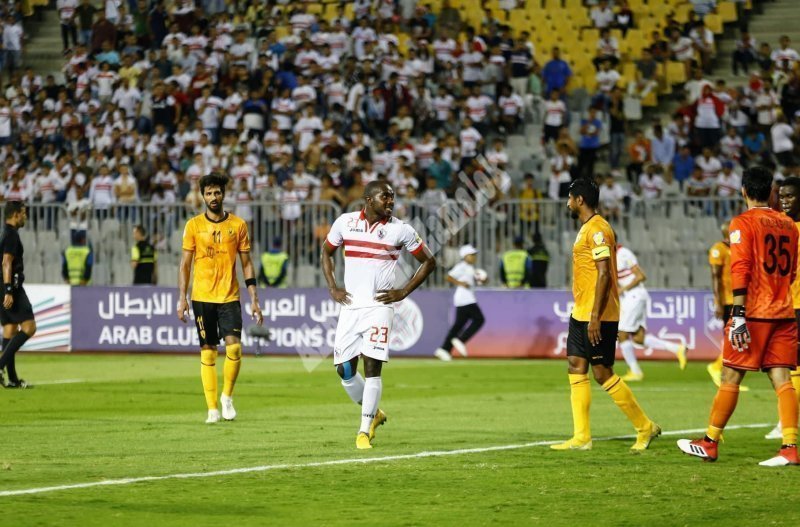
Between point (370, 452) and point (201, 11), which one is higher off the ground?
point (201, 11)

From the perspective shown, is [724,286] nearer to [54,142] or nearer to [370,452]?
[370,452]

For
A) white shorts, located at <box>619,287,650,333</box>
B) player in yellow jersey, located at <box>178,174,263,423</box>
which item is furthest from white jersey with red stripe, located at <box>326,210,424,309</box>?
white shorts, located at <box>619,287,650,333</box>

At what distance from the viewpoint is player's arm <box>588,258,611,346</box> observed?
11.8 metres

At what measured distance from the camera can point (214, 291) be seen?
49.4ft

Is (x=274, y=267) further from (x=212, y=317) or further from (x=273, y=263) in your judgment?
(x=212, y=317)

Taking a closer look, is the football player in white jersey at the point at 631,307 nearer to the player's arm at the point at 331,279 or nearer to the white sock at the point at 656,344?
the white sock at the point at 656,344

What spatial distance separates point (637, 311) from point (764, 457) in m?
10.5

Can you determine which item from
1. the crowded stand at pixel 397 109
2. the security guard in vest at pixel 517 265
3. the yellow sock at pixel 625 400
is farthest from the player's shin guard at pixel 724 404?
Result: the security guard in vest at pixel 517 265

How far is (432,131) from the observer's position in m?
32.0

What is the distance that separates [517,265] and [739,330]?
1589 centimetres

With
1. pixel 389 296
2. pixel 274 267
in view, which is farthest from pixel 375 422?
pixel 274 267

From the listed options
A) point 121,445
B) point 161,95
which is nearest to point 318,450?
point 121,445

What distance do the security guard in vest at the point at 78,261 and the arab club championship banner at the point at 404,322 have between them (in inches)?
11.4

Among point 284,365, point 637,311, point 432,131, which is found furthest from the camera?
point 432,131
